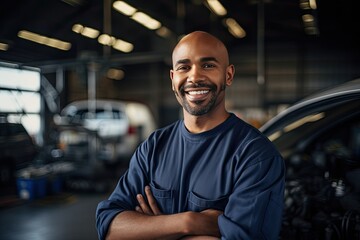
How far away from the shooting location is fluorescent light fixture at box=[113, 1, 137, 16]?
245 cm

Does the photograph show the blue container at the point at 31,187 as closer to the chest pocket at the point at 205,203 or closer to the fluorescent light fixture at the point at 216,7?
the chest pocket at the point at 205,203

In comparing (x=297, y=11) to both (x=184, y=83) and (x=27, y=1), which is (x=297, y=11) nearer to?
(x=27, y=1)

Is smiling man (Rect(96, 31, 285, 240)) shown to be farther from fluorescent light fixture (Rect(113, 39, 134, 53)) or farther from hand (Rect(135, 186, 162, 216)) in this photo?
fluorescent light fixture (Rect(113, 39, 134, 53))

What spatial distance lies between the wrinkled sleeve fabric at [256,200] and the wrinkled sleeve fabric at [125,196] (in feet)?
1.11

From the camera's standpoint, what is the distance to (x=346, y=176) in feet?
5.96

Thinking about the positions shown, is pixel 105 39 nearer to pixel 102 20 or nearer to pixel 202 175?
pixel 102 20

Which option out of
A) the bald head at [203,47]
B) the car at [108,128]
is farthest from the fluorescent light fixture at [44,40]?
the car at [108,128]

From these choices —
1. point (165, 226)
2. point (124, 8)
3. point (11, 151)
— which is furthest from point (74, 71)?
point (165, 226)

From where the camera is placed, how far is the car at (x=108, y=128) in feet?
15.6

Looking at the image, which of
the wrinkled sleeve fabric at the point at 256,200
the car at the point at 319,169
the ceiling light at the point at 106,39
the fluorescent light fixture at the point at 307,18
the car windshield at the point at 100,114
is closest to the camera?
the wrinkled sleeve fabric at the point at 256,200

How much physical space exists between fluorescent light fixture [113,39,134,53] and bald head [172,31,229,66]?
1.45 m

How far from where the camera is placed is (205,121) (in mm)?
1145

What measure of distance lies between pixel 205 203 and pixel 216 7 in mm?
3507

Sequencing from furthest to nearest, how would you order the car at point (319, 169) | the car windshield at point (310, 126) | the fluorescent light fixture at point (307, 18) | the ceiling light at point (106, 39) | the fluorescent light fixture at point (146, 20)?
the fluorescent light fixture at point (307, 18)
the fluorescent light fixture at point (146, 20)
the ceiling light at point (106, 39)
the car windshield at point (310, 126)
the car at point (319, 169)
